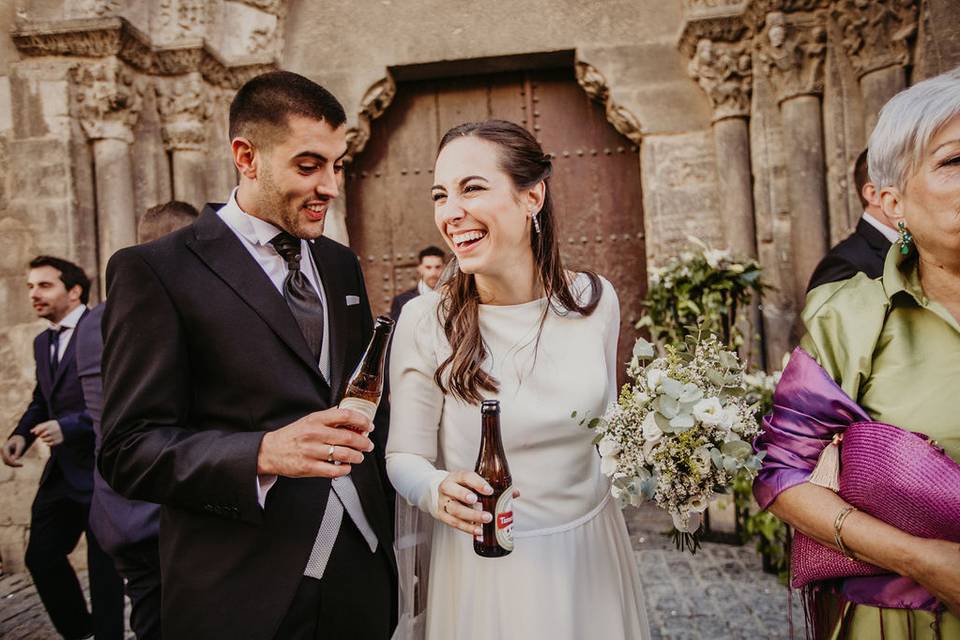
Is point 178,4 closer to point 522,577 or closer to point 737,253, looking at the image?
point 737,253

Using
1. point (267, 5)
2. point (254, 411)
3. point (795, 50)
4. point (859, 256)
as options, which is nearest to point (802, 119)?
point (795, 50)

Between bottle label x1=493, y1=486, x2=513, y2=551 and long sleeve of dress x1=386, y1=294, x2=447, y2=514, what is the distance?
17cm

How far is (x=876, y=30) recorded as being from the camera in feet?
15.3

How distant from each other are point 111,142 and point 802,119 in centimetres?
520

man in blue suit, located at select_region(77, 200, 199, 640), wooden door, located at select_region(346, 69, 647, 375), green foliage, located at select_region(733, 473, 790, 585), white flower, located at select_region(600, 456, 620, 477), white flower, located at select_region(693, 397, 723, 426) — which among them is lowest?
green foliage, located at select_region(733, 473, 790, 585)

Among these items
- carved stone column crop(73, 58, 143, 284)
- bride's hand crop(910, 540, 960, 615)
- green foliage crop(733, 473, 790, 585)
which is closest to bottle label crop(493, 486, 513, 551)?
bride's hand crop(910, 540, 960, 615)

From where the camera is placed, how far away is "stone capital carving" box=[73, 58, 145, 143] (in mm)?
5219

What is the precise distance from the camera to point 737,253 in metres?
5.11

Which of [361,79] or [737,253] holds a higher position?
[361,79]

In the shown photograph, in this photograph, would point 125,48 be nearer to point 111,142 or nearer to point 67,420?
point 111,142

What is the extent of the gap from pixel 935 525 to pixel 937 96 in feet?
3.02

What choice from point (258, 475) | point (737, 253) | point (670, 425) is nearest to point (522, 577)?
point (670, 425)

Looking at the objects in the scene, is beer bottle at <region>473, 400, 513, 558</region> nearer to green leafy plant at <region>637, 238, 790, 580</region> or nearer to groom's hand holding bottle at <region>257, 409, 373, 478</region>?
groom's hand holding bottle at <region>257, 409, 373, 478</region>

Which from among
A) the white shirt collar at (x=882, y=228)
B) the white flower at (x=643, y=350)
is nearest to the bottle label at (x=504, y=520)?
the white flower at (x=643, y=350)
